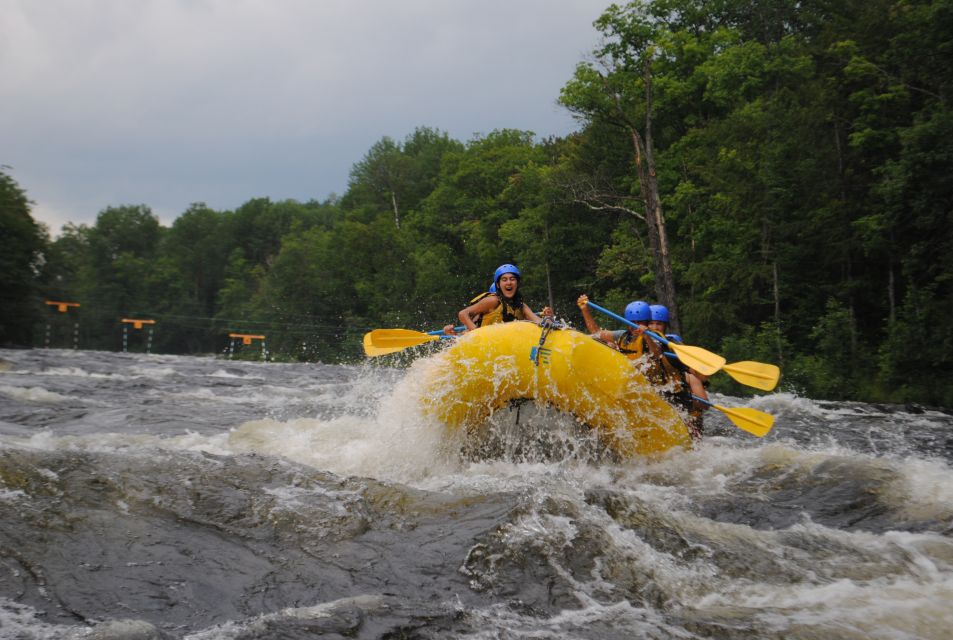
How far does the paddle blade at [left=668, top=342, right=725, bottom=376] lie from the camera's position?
20.5 ft

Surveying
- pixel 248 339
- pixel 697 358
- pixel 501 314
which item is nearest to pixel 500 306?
pixel 501 314

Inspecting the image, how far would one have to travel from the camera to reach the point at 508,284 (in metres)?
7.18

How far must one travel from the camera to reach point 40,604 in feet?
9.54

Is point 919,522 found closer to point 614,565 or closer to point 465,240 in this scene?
point 614,565

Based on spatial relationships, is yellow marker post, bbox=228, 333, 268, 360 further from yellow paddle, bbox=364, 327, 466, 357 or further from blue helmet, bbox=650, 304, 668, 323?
blue helmet, bbox=650, 304, 668, 323

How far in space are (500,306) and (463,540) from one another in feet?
11.7

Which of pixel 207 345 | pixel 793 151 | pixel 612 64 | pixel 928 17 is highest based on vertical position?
pixel 612 64

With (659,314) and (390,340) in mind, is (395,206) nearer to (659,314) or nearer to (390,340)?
(390,340)

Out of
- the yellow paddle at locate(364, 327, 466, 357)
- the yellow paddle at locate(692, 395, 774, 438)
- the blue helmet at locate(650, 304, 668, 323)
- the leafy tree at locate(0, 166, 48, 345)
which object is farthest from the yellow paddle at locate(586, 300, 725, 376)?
the leafy tree at locate(0, 166, 48, 345)

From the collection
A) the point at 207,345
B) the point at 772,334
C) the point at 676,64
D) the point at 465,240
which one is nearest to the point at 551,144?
the point at 465,240

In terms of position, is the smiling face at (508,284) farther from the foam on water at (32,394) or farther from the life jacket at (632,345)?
the foam on water at (32,394)

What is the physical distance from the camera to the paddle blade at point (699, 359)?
6.25 m

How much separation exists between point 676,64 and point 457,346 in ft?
71.5

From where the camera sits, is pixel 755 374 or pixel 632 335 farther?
pixel 632 335
